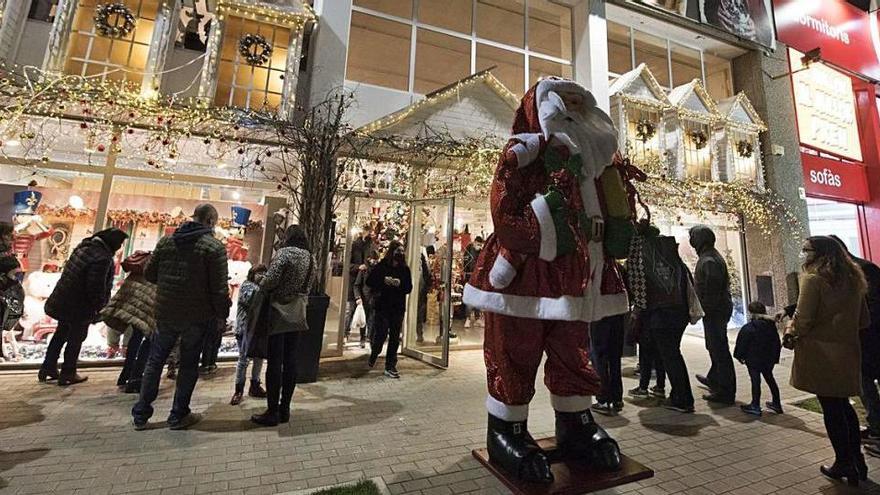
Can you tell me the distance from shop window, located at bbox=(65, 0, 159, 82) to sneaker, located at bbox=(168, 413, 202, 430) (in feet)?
15.7

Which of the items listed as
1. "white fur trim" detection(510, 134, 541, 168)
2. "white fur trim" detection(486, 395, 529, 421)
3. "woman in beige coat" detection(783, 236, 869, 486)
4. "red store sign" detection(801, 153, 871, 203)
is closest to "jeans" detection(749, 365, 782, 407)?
"woman in beige coat" detection(783, 236, 869, 486)

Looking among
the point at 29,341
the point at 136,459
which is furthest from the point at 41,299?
the point at 136,459

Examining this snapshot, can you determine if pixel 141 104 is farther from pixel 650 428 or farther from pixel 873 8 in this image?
pixel 873 8

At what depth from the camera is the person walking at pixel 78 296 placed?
3.80m

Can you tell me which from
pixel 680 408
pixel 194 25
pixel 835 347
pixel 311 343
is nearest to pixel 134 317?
pixel 311 343

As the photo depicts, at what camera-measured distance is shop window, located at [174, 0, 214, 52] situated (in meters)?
5.87

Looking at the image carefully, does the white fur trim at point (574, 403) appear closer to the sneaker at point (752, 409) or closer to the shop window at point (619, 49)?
the sneaker at point (752, 409)

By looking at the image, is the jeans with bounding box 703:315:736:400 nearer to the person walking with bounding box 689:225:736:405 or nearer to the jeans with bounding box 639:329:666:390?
the person walking with bounding box 689:225:736:405

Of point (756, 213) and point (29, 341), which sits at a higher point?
point (756, 213)

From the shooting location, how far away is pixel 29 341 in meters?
4.96

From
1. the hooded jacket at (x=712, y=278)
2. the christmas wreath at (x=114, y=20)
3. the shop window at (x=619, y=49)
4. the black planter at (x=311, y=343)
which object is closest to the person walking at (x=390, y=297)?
the black planter at (x=311, y=343)

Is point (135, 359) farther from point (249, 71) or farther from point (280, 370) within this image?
point (249, 71)

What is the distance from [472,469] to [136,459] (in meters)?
2.23

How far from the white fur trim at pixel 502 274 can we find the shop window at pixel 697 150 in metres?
8.32
